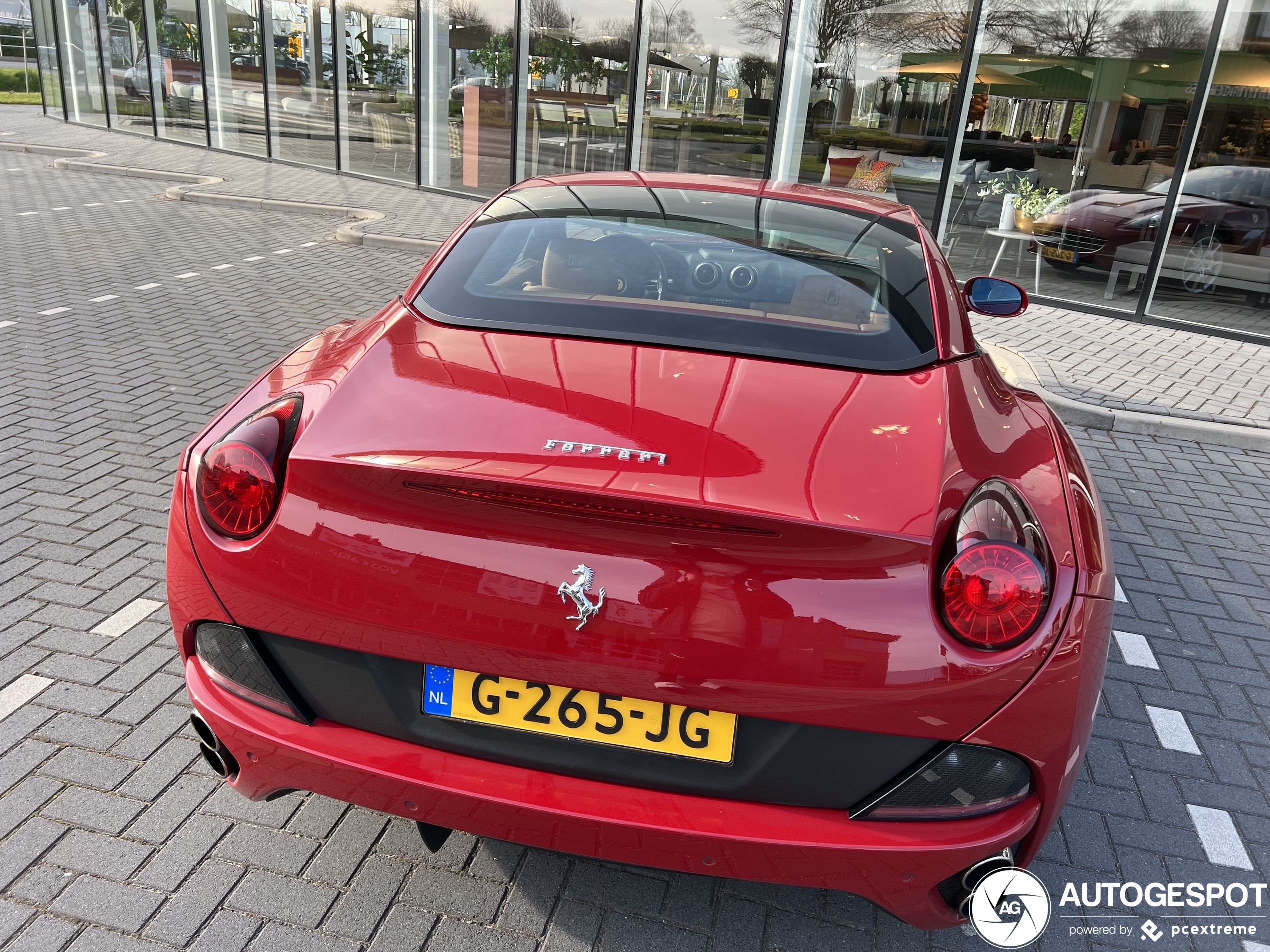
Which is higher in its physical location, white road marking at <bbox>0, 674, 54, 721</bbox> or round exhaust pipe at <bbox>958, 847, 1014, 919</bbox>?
round exhaust pipe at <bbox>958, 847, 1014, 919</bbox>

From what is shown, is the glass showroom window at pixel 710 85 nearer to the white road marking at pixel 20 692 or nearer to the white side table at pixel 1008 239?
the white side table at pixel 1008 239

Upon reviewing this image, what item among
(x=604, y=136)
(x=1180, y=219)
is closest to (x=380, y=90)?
(x=604, y=136)

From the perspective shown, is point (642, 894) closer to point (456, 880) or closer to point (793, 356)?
point (456, 880)

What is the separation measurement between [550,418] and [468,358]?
39cm

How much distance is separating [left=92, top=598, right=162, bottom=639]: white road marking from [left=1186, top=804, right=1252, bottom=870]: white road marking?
3261 mm

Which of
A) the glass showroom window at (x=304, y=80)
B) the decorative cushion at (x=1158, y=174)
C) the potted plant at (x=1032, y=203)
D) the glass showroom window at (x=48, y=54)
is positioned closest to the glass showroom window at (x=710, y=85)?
the potted plant at (x=1032, y=203)

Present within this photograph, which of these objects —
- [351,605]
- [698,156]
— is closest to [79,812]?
[351,605]

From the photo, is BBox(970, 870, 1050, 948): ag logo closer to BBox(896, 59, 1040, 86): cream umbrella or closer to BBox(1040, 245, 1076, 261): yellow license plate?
BBox(1040, 245, 1076, 261): yellow license plate

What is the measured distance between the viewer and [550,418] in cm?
195

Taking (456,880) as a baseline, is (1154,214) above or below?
above

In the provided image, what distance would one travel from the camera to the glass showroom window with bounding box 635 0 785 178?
1143 centimetres

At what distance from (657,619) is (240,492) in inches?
36.0

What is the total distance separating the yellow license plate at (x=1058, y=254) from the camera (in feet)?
32.4

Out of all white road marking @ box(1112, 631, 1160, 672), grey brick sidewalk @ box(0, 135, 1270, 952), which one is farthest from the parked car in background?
white road marking @ box(1112, 631, 1160, 672)
